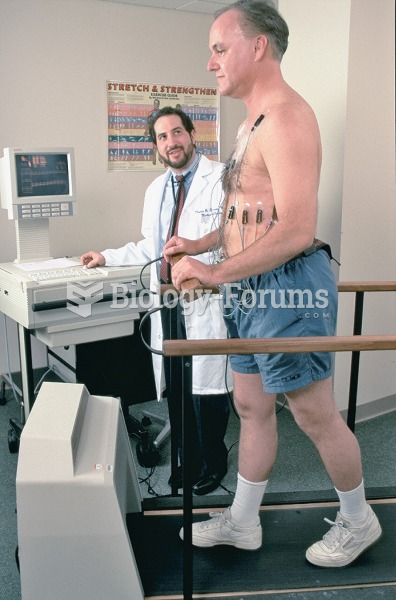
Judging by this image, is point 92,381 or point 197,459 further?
point 92,381

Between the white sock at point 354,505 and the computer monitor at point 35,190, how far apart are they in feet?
6.34

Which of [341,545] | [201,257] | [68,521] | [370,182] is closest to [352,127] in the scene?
[370,182]

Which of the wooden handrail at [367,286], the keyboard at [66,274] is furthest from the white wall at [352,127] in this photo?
the keyboard at [66,274]

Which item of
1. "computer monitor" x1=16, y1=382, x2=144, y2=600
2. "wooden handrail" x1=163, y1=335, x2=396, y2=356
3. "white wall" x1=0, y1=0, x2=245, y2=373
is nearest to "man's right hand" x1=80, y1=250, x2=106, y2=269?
"white wall" x1=0, y1=0, x2=245, y2=373

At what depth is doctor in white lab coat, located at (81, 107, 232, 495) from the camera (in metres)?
2.50

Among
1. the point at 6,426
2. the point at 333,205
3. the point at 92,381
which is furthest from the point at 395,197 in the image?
the point at 6,426

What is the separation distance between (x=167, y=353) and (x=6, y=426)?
6.82ft

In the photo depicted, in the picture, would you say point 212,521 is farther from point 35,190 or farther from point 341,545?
point 35,190

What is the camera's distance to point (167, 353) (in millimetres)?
1411

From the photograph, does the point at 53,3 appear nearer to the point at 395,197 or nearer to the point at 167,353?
the point at 395,197

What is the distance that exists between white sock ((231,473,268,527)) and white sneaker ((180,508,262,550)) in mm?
19

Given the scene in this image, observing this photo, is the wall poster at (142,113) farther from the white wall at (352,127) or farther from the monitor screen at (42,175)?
the white wall at (352,127)

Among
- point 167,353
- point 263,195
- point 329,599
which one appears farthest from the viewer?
point 329,599

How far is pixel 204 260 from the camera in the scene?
2553mm
